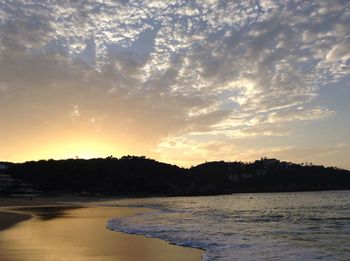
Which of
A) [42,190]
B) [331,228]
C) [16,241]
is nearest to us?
[16,241]

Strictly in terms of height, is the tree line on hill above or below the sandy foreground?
above

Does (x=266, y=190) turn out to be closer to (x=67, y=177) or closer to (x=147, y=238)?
(x=67, y=177)

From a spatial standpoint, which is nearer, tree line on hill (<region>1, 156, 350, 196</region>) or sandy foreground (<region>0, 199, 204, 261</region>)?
sandy foreground (<region>0, 199, 204, 261</region>)

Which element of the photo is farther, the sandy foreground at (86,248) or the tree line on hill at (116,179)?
the tree line on hill at (116,179)

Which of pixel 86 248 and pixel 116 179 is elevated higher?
pixel 116 179

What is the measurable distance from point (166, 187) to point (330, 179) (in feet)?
255

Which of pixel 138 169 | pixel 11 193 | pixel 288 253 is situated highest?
pixel 138 169

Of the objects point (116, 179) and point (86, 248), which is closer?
point (86, 248)

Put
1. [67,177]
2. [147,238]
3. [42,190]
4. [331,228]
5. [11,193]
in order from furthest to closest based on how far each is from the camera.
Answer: [67,177]
[42,190]
[11,193]
[331,228]
[147,238]

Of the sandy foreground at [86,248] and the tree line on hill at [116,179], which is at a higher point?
the tree line on hill at [116,179]

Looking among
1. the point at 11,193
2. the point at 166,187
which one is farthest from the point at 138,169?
the point at 11,193

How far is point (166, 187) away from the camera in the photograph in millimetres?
177125

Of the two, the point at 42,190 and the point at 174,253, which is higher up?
the point at 42,190

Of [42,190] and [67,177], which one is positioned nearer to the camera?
[42,190]
